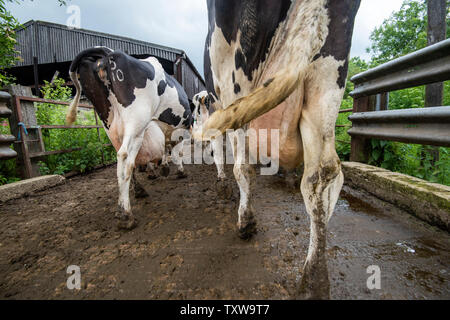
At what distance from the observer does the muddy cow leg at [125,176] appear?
1894 mm

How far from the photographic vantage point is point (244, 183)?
1701 millimetres

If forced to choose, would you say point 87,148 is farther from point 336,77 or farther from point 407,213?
point 407,213

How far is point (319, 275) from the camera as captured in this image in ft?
3.37

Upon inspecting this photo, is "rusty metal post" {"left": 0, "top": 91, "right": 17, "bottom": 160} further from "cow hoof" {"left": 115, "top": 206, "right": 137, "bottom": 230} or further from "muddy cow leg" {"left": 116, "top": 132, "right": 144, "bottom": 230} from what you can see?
"cow hoof" {"left": 115, "top": 206, "right": 137, "bottom": 230}

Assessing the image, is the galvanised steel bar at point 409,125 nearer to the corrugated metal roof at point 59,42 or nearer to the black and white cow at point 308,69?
the black and white cow at point 308,69

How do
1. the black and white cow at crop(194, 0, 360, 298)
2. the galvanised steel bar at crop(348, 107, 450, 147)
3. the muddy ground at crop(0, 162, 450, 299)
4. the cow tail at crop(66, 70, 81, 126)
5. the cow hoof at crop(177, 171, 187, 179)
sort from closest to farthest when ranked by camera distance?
the black and white cow at crop(194, 0, 360, 298) < the muddy ground at crop(0, 162, 450, 299) < the galvanised steel bar at crop(348, 107, 450, 147) < the cow tail at crop(66, 70, 81, 126) < the cow hoof at crop(177, 171, 187, 179)

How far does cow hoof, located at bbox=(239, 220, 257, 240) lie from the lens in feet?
5.34

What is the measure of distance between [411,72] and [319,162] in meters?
1.72

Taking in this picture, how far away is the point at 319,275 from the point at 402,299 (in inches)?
16.3

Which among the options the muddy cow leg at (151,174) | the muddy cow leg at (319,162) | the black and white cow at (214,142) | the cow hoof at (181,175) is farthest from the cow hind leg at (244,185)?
the muddy cow leg at (151,174)

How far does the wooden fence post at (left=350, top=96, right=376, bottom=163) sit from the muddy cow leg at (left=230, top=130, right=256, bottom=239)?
189 centimetres

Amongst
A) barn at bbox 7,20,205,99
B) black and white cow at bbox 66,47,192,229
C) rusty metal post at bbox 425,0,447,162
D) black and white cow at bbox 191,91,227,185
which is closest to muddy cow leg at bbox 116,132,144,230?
black and white cow at bbox 66,47,192,229

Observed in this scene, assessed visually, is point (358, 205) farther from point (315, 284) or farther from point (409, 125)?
point (315, 284)
